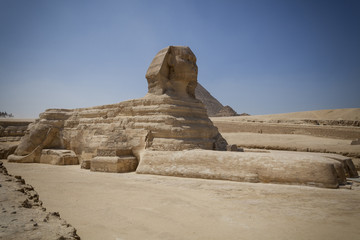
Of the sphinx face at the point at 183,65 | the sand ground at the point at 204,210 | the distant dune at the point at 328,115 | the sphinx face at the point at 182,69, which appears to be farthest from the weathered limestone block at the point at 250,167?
the distant dune at the point at 328,115

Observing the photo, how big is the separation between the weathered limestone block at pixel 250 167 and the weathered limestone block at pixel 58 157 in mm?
3886

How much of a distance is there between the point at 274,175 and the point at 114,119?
5.84 metres

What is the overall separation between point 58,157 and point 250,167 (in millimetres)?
7170

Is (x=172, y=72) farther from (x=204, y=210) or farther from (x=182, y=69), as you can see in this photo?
(x=204, y=210)

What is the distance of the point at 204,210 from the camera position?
3.43m

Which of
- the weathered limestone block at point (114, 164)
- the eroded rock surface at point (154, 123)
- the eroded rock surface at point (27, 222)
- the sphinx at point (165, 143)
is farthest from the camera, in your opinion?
the eroded rock surface at point (154, 123)

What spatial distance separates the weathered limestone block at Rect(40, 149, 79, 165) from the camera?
8.76m

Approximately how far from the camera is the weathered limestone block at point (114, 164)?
667cm

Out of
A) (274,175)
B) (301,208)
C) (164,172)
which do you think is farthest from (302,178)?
(164,172)

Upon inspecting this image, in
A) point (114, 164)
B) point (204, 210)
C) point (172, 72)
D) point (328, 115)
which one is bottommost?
point (204, 210)

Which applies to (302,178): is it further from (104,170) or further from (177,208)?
(104,170)

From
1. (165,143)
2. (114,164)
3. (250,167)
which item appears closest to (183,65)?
(165,143)

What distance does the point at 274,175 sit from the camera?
4750 mm

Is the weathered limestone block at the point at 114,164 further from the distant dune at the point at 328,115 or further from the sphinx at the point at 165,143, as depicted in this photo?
the distant dune at the point at 328,115
